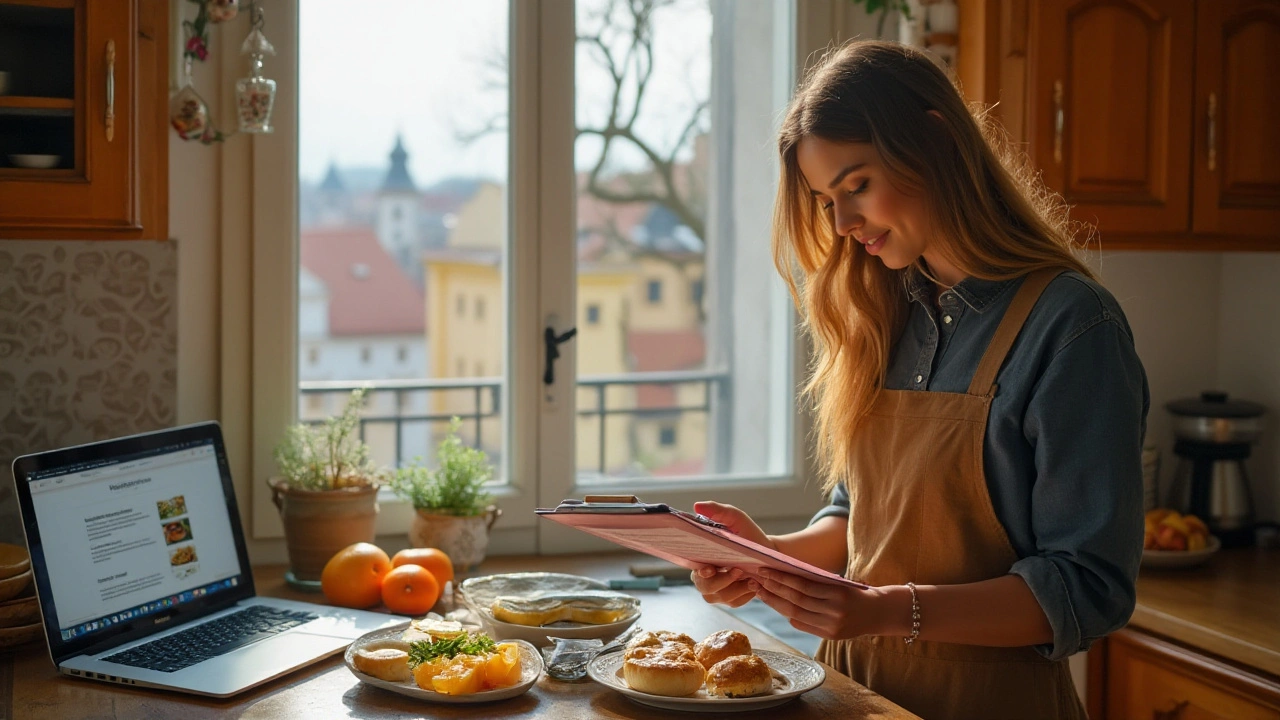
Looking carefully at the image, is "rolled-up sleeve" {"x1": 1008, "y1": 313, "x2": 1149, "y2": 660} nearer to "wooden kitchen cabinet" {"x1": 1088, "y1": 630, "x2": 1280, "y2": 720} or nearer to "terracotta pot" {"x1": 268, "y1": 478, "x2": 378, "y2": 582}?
"wooden kitchen cabinet" {"x1": 1088, "y1": 630, "x2": 1280, "y2": 720}

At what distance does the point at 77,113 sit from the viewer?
1.86 meters

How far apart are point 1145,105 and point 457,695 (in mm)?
1950

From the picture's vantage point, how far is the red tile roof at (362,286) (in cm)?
627

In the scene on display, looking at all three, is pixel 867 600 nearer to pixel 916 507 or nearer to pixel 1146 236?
pixel 916 507

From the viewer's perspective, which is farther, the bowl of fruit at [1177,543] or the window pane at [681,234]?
the window pane at [681,234]

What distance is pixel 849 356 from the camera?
1737 millimetres

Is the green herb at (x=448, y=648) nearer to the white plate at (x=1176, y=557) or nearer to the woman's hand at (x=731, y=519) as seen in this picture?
the woman's hand at (x=731, y=519)

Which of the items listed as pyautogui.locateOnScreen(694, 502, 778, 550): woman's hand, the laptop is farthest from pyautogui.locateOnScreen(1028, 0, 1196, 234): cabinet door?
the laptop

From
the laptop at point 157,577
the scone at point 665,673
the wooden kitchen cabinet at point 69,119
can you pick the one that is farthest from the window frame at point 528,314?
the scone at point 665,673

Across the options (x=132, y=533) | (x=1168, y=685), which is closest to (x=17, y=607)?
(x=132, y=533)

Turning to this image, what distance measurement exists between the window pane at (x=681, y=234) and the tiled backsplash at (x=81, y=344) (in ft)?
3.06

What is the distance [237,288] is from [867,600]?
1513 millimetres

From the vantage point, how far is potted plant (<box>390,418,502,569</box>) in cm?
226

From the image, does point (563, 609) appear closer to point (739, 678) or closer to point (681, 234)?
point (739, 678)
